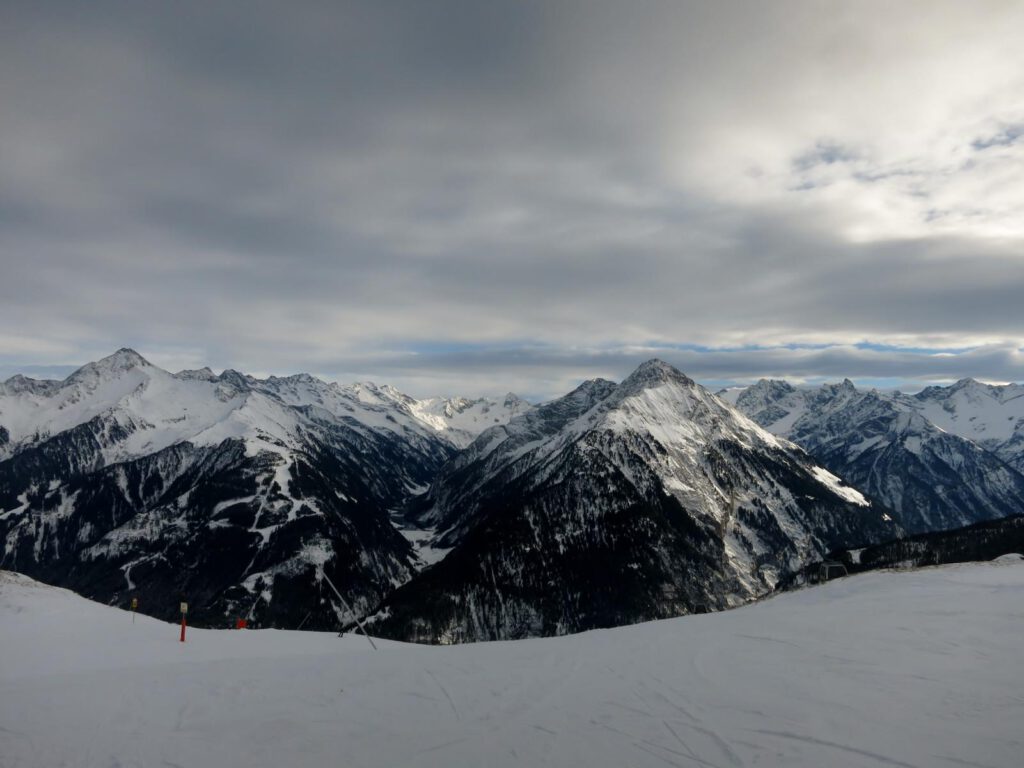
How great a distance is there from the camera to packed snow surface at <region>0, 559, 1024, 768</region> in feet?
57.3

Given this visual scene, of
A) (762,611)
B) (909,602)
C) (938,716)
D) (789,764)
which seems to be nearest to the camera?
(789,764)

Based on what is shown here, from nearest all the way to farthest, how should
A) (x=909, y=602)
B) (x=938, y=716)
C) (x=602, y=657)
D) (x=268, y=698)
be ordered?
(x=938, y=716) → (x=268, y=698) → (x=602, y=657) → (x=909, y=602)

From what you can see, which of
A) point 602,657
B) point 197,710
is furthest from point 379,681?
point 602,657

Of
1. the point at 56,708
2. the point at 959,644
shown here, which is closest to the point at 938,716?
the point at 959,644

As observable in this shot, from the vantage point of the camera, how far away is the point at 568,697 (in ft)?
75.2

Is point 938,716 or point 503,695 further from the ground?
point 938,716

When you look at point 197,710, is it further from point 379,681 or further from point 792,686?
point 792,686

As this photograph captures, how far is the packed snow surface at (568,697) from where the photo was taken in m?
17.5

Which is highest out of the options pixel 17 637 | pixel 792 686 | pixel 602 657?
pixel 792 686

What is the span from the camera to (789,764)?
16.0 m

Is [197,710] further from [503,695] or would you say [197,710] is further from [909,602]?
[909,602]

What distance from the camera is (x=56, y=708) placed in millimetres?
21828

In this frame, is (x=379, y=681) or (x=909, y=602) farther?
(x=909, y=602)

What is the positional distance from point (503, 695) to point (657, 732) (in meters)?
6.99
